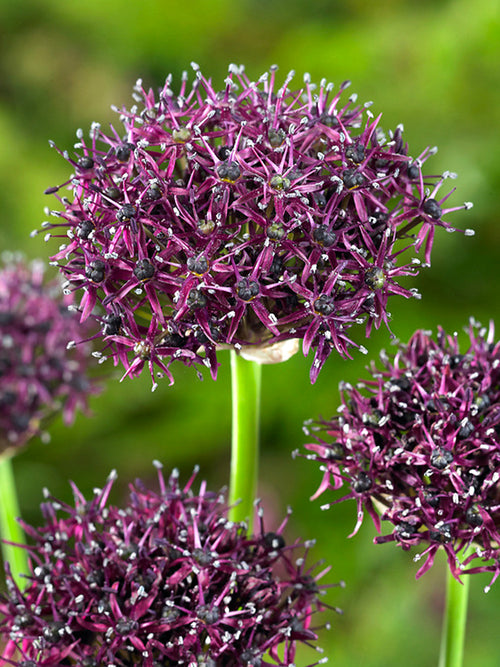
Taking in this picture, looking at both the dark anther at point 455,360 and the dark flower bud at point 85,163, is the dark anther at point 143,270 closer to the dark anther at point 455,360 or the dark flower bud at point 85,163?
the dark flower bud at point 85,163

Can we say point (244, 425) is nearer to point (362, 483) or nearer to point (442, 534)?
point (362, 483)

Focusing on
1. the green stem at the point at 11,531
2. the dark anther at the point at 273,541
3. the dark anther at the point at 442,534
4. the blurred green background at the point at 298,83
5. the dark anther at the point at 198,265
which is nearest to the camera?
the dark anther at the point at 198,265

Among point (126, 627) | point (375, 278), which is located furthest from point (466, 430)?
point (126, 627)

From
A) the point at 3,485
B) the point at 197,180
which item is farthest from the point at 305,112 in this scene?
the point at 3,485

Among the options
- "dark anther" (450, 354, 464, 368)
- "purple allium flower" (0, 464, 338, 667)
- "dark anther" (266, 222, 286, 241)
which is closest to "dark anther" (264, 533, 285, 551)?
"purple allium flower" (0, 464, 338, 667)

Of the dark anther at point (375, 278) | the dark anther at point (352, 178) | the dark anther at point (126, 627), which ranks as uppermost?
the dark anther at point (352, 178)

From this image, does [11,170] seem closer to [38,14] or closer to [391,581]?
[38,14]

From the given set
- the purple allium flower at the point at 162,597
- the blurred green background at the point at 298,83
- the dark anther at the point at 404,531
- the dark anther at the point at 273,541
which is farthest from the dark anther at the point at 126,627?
the blurred green background at the point at 298,83
